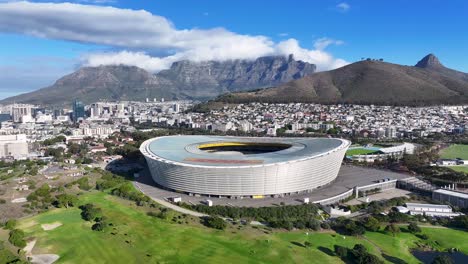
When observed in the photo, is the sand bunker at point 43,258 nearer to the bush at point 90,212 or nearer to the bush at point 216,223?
the bush at point 90,212

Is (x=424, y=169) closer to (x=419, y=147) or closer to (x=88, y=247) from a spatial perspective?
(x=419, y=147)

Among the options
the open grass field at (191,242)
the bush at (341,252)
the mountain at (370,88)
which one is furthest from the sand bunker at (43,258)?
the mountain at (370,88)

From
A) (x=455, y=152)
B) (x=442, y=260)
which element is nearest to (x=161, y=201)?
(x=442, y=260)

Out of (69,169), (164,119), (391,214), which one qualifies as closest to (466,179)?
(391,214)

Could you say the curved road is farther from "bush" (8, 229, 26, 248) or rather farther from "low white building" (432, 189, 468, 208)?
"low white building" (432, 189, 468, 208)

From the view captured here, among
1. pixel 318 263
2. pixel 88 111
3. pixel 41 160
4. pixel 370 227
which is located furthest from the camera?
pixel 88 111

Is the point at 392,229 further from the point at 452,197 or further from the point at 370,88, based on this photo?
the point at 370,88
